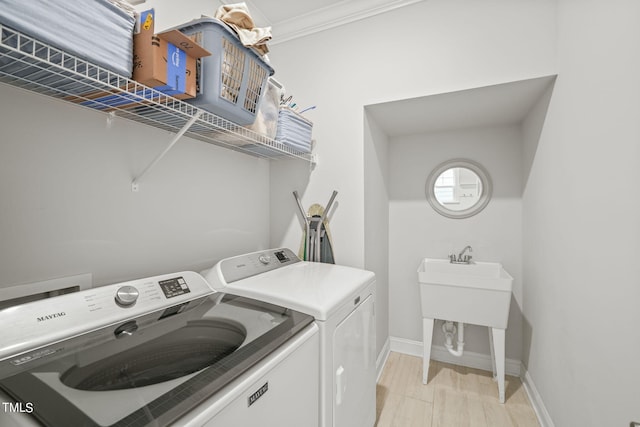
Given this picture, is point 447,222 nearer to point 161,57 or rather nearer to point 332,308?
point 332,308

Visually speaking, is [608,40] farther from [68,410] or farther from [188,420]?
[68,410]

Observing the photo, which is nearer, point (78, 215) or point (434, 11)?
point (78, 215)

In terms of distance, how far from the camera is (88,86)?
970 mm

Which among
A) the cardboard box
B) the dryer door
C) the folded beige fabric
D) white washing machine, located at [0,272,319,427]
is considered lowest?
the dryer door

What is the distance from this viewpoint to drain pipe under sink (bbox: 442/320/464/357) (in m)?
2.33

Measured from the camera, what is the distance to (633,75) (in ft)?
3.20

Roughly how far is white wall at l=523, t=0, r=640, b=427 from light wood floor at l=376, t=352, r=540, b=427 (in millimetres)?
275

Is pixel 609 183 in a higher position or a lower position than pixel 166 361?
higher

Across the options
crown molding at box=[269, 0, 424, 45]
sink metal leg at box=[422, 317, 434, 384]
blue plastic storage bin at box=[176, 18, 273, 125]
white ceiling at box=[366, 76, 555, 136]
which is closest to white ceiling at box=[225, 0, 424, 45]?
crown molding at box=[269, 0, 424, 45]

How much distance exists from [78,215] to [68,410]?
2.87 feet

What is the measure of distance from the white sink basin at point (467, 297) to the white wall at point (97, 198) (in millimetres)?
1555

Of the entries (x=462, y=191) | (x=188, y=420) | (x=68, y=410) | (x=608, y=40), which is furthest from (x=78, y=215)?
(x=462, y=191)

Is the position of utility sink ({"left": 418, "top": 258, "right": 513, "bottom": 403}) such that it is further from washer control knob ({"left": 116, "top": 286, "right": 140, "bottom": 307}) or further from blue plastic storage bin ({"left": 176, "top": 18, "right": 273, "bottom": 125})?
washer control knob ({"left": 116, "top": 286, "right": 140, "bottom": 307})

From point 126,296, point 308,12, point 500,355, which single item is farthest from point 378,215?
point 126,296
